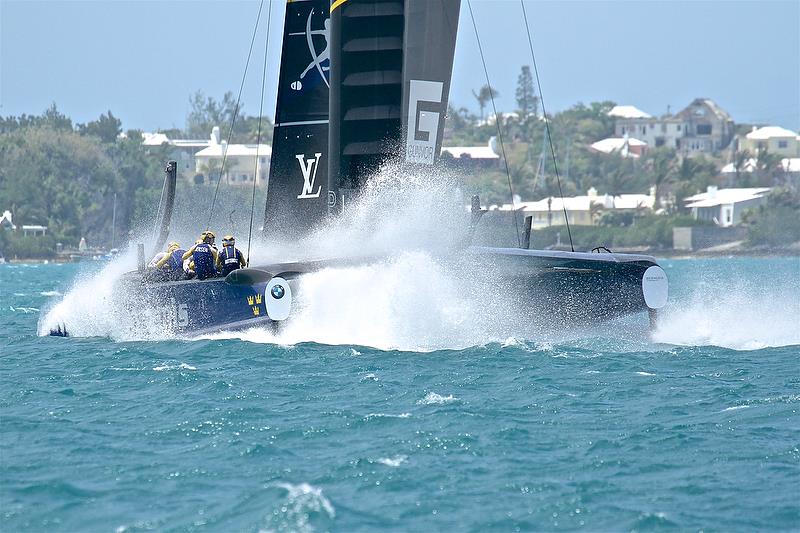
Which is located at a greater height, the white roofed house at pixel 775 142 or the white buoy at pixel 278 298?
the white roofed house at pixel 775 142

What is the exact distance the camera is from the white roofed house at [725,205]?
3024 inches

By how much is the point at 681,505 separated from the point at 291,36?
443 inches

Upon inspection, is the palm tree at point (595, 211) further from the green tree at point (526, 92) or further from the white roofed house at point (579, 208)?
the green tree at point (526, 92)

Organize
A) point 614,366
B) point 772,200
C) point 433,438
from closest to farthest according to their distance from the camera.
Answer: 1. point 433,438
2. point 614,366
3. point 772,200

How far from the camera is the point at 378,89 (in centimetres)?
1541

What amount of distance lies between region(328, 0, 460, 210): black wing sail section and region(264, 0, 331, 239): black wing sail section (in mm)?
1755

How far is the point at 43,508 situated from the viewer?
24.8ft

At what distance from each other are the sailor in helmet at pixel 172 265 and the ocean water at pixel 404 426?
2.34ft

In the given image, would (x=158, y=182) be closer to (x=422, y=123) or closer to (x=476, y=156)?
(x=476, y=156)

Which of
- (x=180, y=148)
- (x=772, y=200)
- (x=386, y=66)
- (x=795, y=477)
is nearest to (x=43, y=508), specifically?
(x=795, y=477)

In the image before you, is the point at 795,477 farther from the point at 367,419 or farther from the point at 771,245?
the point at 771,245

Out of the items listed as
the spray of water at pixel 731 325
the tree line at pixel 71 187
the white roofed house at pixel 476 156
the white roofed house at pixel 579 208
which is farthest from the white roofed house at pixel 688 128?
the spray of water at pixel 731 325

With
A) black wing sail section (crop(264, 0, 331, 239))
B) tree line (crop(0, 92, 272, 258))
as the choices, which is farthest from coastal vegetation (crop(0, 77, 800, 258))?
black wing sail section (crop(264, 0, 331, 239))

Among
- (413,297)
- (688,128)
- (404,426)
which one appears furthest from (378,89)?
(688,128)
